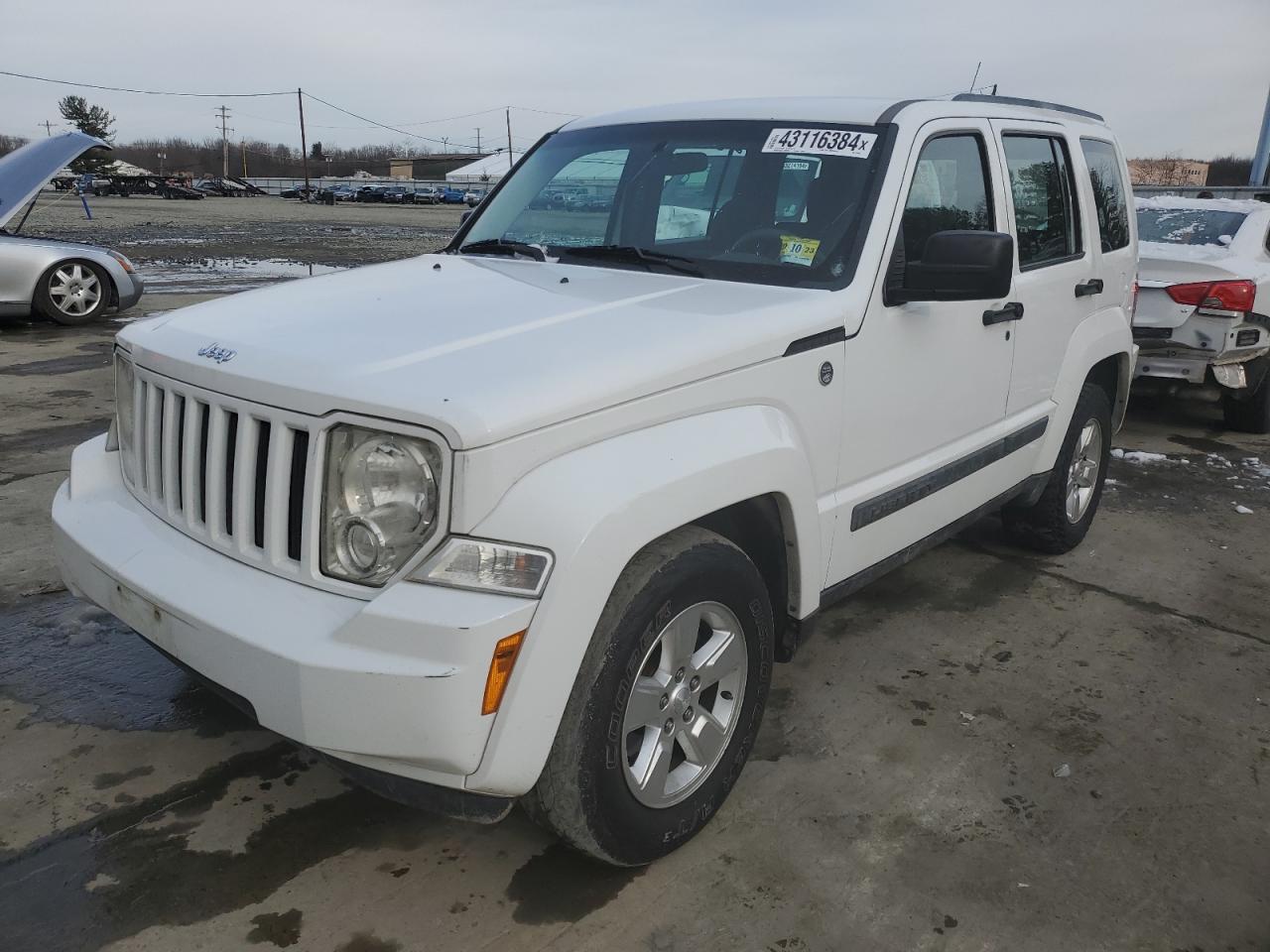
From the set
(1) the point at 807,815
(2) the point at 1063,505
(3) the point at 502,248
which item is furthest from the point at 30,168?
(1) the point at 807,815

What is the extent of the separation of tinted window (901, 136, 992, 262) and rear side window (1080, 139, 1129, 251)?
1.13m

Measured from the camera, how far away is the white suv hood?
2.10m

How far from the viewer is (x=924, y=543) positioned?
355 cm

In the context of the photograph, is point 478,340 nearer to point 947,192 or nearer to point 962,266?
point 962,266

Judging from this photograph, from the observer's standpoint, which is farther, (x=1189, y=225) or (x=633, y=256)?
(x=1189, y=225)

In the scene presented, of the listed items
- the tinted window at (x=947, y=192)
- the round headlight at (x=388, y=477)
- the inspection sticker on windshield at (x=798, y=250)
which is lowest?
the round headlight at (x=388, y=477)

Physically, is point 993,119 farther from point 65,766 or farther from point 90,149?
point 90,149

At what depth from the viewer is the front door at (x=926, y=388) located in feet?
9.85

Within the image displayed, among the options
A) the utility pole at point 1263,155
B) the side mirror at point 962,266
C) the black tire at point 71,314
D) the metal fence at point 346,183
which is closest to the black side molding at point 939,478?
the side mirror at point 962,266

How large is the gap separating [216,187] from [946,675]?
241 ft

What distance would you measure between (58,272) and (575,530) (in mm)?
9898

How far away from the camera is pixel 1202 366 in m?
6.94

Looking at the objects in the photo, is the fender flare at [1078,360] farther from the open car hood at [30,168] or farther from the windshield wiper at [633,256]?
the open car hood at [30,168]

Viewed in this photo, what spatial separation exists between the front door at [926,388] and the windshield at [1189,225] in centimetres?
481
